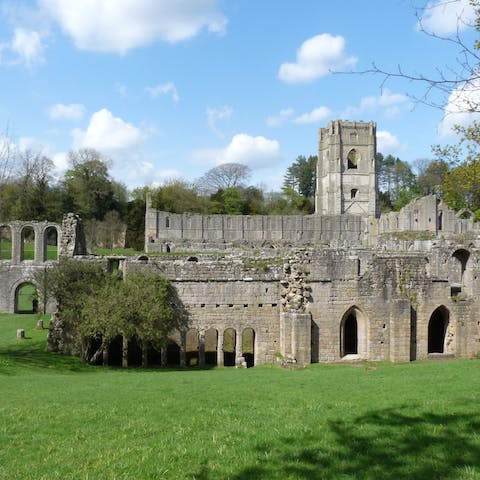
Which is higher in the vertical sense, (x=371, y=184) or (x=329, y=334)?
(x=371, y=184)

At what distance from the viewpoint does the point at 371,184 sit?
249 ft

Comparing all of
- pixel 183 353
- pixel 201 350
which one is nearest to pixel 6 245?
pixel 183 353

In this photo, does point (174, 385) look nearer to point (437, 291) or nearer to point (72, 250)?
point (437, 291)

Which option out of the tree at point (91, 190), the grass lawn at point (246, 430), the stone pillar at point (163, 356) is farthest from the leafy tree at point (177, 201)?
the grass lawn at point (246, 430)

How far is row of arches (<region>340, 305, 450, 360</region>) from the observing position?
24.5m

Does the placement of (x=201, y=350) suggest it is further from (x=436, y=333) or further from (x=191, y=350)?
(x=436, y=333)

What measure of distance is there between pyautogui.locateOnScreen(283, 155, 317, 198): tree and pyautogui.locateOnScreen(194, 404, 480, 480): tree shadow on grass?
89.5 metres

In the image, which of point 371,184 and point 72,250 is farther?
point 371,184

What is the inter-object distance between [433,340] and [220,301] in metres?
11.6

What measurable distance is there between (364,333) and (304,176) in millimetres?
76258

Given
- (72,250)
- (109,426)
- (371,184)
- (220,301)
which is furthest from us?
(371,184)

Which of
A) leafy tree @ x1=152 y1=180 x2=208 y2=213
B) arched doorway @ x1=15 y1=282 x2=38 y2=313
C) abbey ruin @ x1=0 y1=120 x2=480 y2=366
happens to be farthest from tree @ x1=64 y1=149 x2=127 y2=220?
abbey ruin @ x1=0 y1=120 x2=480 y2=366

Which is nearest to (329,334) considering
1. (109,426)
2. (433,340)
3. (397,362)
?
(397,362)

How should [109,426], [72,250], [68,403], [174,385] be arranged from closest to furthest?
[109,426]
[68,403]
[174,385]
[72,250]
